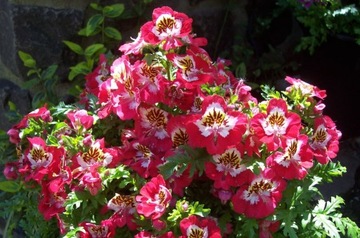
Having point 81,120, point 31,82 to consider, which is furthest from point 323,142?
point 31,82

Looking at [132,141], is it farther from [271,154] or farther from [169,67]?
[271,154]

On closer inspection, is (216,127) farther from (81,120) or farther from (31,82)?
(31,82)

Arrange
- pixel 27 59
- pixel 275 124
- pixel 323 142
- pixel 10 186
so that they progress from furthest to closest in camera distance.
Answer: pixel 27 59 → pixel 10 186 → pixel 323 142 → pixel 275 124

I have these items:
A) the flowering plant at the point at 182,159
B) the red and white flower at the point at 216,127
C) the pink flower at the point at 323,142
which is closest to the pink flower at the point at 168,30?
the flowering plant at the point at 182,159

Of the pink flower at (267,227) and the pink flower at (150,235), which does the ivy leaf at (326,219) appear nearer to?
the pink flower at (267,227)

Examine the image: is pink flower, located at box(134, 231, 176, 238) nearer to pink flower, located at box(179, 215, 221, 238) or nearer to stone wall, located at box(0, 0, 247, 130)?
pink flower, located at box(179, 215, 221, 238)

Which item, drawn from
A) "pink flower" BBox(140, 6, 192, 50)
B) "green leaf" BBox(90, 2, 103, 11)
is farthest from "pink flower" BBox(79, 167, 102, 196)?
"green leaf" BBox(90, 2, 103, 11)
